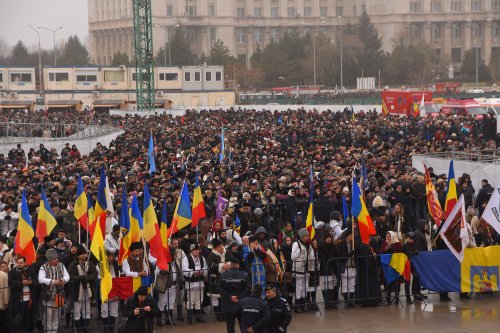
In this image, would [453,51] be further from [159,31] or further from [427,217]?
[427,217]

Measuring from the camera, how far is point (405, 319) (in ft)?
52.3

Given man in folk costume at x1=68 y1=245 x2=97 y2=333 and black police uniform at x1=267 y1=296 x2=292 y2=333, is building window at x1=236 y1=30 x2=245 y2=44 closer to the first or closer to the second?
man in folk costume at x1=68 y1=245 x2=97 y2=333

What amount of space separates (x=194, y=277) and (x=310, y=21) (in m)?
128

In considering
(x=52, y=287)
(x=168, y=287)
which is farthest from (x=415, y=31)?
(x=52, y=287)

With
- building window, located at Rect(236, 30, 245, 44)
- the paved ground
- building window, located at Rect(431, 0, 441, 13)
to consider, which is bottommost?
the paved ground

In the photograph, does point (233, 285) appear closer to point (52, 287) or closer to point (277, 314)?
point (277, 314)

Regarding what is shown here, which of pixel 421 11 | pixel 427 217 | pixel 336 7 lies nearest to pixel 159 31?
pixel 336 7

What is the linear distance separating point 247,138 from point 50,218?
2022 cm

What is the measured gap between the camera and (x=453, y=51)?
13988 centimetres

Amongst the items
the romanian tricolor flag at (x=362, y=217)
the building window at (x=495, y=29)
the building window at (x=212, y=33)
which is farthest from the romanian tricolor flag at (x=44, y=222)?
the building window at (x=495, y=29)

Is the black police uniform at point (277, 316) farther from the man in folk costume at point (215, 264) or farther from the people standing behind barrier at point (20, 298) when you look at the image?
the people standing behind barrier at point (20, 298)

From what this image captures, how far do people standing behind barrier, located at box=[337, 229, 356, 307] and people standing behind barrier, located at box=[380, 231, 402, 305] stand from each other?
49cm

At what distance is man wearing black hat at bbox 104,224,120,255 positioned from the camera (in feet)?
52.1

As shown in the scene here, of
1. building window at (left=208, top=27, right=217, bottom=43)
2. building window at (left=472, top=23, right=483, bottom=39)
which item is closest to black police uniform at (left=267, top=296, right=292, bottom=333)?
building window at (left=208, top=27, right=217, bottom=43)
